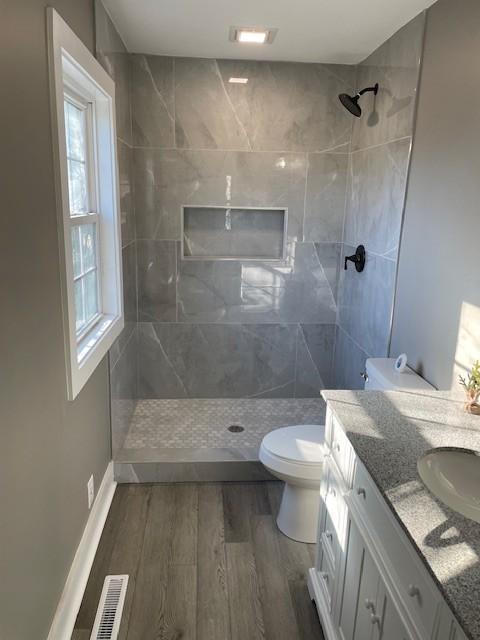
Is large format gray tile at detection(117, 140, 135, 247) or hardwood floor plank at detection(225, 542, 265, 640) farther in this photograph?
large format gray tile at detection(117, 140, 135, 247)

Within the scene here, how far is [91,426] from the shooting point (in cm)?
235

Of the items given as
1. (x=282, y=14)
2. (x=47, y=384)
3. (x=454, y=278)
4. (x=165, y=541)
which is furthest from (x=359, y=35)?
(x=165, y=541)

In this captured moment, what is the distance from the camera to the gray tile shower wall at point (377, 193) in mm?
2551

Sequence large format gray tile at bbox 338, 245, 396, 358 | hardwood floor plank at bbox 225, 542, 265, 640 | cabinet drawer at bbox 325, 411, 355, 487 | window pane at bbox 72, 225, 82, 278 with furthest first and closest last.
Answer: large format gray tile at bbox 338, 245, 396, 358 → window pane at bbox 72, 225, 82, 278 → hardwood floor plank at bbox 225, 542, 265, 640 → cabinet drawer at bbox 325, 411, 355, 487

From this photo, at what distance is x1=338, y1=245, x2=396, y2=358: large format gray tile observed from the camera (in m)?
2.77

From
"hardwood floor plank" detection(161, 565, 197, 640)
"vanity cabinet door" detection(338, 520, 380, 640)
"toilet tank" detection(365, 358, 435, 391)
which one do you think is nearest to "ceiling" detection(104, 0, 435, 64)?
"toilet tank" detection(365, 358, 435, 391)

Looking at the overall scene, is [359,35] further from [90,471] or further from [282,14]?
[90,471]

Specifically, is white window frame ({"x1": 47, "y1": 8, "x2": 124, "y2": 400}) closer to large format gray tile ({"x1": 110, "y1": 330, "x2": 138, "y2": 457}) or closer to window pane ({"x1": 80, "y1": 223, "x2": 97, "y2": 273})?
window pane ({"x1": 80, "y1": 223, "x2": 97, "y2": 273})

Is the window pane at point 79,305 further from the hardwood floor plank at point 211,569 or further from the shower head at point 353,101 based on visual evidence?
the shower head at point 353,101

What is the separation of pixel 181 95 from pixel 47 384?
231cm

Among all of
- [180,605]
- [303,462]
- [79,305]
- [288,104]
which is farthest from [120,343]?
[288,104]

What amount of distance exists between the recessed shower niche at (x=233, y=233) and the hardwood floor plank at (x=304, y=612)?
7.07ft

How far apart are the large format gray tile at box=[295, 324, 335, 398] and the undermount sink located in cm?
229

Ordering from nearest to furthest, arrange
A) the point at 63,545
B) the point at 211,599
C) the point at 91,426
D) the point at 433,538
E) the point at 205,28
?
the point at 433,538 → the point at 63,545 → the point at 211,599 → the point at 91,426 → the point at 205,28
